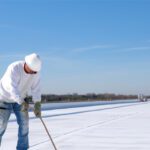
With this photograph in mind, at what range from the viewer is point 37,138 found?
10445 millimetres

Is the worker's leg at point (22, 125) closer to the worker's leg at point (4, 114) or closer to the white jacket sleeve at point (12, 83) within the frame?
the worker's leg at point (4, 114)

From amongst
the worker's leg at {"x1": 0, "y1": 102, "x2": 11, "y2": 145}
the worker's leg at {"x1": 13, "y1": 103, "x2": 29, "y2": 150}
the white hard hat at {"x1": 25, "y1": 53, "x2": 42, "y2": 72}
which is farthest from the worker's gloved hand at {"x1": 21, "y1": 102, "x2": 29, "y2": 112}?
the white hard hat at {"x1": 25, "y1": 53, "x2": 42, "y2": 72}

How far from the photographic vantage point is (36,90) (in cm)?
734

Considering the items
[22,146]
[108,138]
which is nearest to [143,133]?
[108,138]

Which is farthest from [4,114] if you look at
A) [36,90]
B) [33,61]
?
[33,61]

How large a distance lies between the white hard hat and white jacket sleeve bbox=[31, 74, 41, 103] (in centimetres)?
39

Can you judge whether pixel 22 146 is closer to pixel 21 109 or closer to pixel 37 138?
pixel 21 109

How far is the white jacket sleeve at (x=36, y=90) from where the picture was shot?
23.9ft

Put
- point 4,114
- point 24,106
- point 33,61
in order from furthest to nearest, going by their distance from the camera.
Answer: point 4,114 < point 24,106 < point 33,61

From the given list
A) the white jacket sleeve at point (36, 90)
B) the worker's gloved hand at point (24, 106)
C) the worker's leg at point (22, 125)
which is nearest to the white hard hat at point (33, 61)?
the white jacket sleeve at point (36, 90)

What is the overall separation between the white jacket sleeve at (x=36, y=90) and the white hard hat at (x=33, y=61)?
39 cm

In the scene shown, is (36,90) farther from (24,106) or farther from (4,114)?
(4,114)

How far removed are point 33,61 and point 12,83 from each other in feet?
1.43

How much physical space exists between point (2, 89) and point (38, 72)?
59cm
